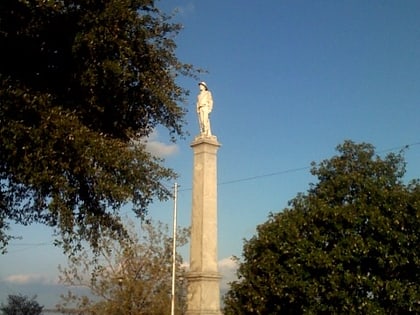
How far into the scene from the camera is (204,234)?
19.5 m

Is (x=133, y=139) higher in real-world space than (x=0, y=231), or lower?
higher

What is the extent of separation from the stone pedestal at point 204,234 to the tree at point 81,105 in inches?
221

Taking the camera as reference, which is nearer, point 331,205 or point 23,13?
point 23,13

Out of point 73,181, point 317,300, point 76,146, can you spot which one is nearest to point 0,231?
point 73,181

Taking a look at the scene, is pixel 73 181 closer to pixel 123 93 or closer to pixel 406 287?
pixel 123 93

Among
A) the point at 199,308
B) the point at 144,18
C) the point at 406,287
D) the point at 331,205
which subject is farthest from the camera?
the point at 331,205

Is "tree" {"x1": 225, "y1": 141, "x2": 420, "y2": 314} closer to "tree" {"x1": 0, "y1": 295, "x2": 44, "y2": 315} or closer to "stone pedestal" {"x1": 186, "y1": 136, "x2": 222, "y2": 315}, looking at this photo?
A: "stone pedestal" {"x1": 186, "y1": 136, "x2": 222, "y2": 315}

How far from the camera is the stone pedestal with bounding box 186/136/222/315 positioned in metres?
19.1

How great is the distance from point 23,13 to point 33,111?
1.77 meters

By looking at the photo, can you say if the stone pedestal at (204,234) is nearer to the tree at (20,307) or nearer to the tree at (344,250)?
the tree at (344,250)

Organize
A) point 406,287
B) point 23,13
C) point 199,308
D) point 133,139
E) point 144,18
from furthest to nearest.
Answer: point 406,287 < point 199,308 < point 133,139 < point 144,18 < point 23,13

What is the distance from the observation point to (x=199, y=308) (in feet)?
62.1

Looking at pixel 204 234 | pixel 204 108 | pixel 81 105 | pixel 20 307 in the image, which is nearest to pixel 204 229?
pixel 204 234

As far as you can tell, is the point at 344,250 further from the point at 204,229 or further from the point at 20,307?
the point at 20,307
